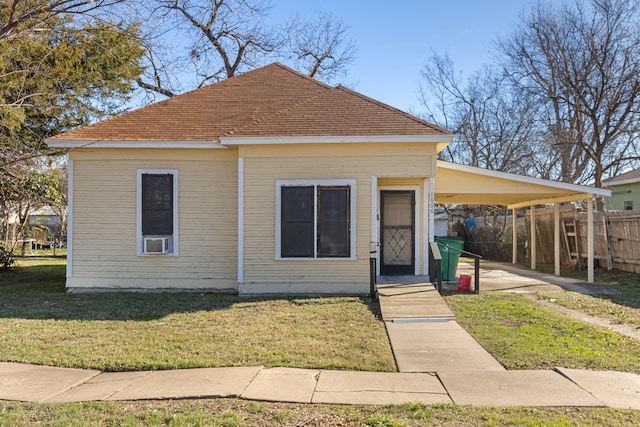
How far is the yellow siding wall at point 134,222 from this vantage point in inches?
444

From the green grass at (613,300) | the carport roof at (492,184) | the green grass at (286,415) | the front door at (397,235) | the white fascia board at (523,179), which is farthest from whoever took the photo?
the carport roof at (492,184)

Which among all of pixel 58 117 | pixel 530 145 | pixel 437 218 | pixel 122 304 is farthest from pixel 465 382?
pixel 437 218

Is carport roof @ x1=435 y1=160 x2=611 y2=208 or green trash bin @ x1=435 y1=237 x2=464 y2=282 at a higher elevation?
carport roof @ x1=435 y1=160 x2=611 y2=208

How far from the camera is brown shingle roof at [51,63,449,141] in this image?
34.9 feet

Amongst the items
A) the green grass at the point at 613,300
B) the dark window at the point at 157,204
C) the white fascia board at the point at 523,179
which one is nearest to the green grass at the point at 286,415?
the green grass at the point at 613,300

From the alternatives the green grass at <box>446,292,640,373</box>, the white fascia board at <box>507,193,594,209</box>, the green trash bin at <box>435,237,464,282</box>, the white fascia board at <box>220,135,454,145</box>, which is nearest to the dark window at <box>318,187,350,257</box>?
the white fascia board at <box>220,135,454,145</box>

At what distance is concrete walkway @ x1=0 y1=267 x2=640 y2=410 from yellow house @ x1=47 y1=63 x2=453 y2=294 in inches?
183

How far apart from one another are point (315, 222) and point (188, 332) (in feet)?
12.9

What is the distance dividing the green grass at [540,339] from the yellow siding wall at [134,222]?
17.4 ft

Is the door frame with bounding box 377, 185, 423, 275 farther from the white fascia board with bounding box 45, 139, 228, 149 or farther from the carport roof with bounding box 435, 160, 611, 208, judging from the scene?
the white fascia board with bounding box 45, 139, 228, 149

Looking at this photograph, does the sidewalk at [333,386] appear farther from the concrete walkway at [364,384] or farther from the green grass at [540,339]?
the green grass at [540,339]

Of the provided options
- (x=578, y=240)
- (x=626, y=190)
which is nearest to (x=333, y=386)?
(x=578, y=240)

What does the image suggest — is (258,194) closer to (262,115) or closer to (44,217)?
(262,115)

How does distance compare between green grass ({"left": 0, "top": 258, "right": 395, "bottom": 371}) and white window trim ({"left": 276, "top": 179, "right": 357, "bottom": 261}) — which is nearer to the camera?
green grass ({"left": 0, "top": 258, "right": 395, "bottom": 371})
